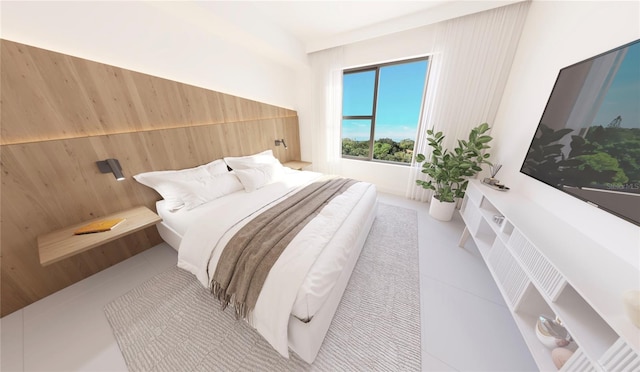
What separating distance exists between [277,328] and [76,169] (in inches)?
78.5

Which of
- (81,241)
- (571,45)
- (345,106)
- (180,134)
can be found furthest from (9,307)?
(571,45)

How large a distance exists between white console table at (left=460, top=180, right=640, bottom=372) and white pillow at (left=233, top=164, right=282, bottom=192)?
227 centimetres

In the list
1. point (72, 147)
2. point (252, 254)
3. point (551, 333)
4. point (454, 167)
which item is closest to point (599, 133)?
point (551, 333)

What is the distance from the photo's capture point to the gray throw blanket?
3.58ft

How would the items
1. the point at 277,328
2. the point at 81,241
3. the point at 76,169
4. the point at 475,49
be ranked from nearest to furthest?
the point at 277,328 < the point at 81,241 < the point at 76,169 < the point at 475,49

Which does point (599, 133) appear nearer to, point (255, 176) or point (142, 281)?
point (255, 176)

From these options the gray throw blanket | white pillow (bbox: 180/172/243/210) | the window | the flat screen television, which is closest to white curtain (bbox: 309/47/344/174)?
the window

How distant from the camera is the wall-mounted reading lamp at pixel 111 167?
5.05ft

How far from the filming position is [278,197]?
1.92 m

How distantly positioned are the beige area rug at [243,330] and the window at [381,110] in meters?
2.36

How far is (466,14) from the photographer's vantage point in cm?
214

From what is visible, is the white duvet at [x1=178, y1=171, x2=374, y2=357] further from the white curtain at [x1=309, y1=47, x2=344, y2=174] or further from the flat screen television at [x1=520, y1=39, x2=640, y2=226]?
the white curtain at [x1=309, y1=47, x2=344, y2=174]

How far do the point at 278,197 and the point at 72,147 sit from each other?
163 centimetres

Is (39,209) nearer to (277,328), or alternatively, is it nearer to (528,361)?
(277,328)
